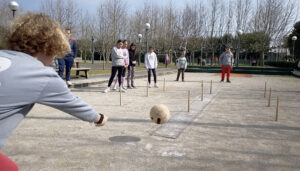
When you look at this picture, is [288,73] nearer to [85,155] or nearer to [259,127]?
[259,127]

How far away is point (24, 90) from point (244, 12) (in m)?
43.1

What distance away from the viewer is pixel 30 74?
1.41 meters

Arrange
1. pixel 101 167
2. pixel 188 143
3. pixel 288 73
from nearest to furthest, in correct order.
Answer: pixel 101 167 < pixel 188 143 < pixel 288 73

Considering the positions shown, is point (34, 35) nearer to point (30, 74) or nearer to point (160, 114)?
point (30, 74)

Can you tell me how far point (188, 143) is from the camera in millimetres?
3723

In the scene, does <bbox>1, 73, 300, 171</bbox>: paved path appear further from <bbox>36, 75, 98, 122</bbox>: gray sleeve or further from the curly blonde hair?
the curly blonde hair

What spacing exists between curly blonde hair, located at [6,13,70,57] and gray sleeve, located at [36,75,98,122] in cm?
25

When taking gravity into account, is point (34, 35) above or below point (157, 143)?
above

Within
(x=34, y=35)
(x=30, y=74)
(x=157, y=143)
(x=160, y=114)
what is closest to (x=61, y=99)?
(x=30, y=74)

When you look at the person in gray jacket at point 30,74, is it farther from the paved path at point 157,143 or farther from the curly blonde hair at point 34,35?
the paved path at point 157,143

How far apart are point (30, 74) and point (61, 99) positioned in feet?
0.83

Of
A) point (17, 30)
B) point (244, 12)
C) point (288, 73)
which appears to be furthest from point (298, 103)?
point (244, 12)

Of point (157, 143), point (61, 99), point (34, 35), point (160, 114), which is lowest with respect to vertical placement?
point (157, 143)

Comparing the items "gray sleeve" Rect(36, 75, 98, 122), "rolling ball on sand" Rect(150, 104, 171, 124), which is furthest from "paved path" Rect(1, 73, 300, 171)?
"gray sleeve" Rect(36, 75, 98, 122)
